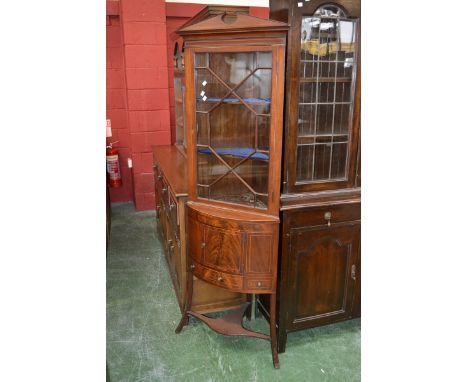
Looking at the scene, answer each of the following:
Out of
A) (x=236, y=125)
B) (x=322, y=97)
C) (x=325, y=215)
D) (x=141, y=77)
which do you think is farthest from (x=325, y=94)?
(x=141, y=77)

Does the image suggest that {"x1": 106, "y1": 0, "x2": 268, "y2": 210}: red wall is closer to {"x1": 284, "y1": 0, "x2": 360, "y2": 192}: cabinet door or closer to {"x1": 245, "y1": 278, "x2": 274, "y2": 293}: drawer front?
{"x1": 284, "y1": 0, "x2": 360, "y2": 192}: cabinet door

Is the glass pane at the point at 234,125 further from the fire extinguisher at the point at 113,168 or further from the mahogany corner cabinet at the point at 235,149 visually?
the fire extinguisher at the point at 113,168

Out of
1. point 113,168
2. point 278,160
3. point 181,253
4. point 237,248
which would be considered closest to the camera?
point 278,160

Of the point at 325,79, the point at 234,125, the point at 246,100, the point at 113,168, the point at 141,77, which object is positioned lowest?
the point at 113,168

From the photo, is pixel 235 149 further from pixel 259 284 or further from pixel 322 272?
pixel 322 272

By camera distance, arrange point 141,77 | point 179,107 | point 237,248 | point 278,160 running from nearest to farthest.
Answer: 1. point 278,160
2. point 237,248
3. point 179,107
4. point 141,77

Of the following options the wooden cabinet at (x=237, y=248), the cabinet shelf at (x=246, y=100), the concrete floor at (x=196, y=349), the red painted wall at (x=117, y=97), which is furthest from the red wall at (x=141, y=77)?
the wooden cabinet at (x=237, y=248)

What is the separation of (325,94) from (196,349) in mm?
1683

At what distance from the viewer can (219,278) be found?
86.3 inches

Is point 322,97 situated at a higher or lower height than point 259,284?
higher

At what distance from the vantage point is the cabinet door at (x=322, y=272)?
2.14m

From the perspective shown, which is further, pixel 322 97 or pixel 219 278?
pixel 219 278
